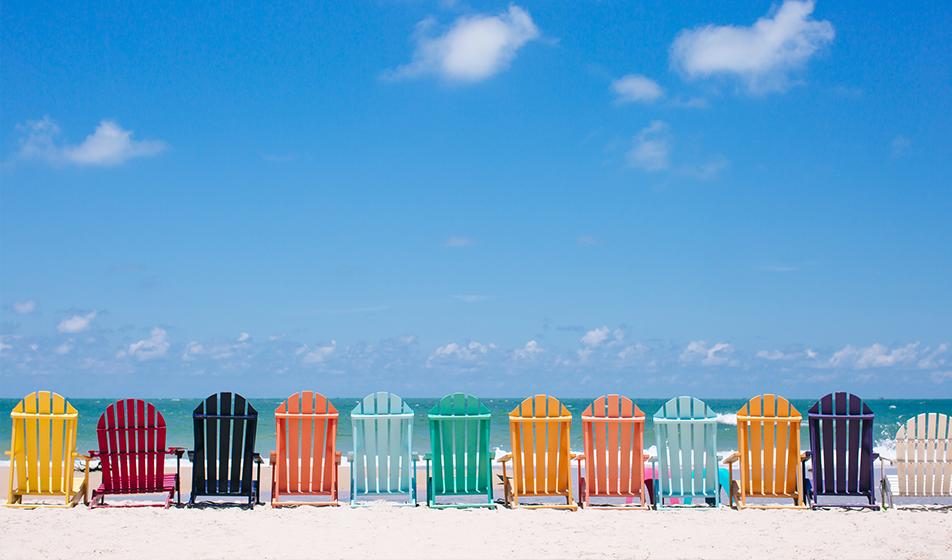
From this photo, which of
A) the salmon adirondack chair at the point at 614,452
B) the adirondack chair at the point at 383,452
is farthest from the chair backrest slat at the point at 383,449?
the salmon adirondack chair at the point at 614,452

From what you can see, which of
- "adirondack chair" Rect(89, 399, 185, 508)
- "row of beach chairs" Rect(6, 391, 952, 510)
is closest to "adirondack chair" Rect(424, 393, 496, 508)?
"row of beach chairs" Rect(6, 391, 952, 510)

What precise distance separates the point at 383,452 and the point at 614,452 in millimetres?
2081

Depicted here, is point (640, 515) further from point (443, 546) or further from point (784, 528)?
point (443, 546)

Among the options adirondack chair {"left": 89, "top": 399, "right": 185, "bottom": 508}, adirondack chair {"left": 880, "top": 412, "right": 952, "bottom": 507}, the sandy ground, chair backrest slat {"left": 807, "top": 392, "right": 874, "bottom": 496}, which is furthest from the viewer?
adirondack chair {"left": 880, "top": 412, "right": 952, "bottom": 507}

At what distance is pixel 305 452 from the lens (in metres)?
8.81

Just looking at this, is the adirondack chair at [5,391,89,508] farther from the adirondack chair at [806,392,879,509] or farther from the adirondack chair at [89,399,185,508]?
the adirondack chair at [806,392,879,509]

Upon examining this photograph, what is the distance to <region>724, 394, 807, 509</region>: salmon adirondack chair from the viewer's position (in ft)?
28.8

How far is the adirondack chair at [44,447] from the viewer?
8.69m

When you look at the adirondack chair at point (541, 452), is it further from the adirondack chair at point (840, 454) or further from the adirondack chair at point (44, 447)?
the adirondack chair at point (44, 447)

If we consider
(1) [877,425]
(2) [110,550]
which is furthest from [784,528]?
(1) [877,425]

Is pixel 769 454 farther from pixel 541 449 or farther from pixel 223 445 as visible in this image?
pixel 223 445

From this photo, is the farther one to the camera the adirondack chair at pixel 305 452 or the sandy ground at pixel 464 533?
the adirondack chair at pixel 305 452

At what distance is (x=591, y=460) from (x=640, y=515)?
0.66 meters

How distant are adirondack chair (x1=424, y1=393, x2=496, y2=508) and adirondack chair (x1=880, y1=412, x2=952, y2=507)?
3718mm
